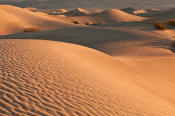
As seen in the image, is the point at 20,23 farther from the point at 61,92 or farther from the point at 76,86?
the point at 61,92

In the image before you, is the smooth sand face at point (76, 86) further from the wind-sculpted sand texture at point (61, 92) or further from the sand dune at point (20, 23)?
the sand dune at point (20, 23)

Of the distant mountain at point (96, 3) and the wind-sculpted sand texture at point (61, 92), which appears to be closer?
the wind-sculpted sand texture at point (61, 92)

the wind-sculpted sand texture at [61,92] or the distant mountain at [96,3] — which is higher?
the distant mountain at [96,3]

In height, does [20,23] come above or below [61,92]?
above

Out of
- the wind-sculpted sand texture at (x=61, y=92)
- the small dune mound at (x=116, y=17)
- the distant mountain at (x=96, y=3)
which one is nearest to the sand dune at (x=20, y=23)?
the small dune mound at (x=116, y=17)

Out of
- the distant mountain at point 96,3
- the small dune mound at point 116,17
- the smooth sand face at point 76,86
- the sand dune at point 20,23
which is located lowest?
the smooth sand face at point 76,86

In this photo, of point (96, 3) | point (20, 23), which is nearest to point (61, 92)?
point (20, 23)

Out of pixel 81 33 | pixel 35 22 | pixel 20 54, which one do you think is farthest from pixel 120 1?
pixel 20 54

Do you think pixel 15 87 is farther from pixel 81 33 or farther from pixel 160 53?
pixel 81 33

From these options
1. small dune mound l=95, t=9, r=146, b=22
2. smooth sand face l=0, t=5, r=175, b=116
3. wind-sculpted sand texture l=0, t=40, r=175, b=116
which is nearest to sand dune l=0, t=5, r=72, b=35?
small dune mound l=95, t=9, r=146, b=22

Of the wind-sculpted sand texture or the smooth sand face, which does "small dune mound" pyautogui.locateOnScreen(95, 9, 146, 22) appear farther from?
the wind-sculpted sand texture

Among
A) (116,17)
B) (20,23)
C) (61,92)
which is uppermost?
(116,17)

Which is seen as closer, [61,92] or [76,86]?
[61,92]

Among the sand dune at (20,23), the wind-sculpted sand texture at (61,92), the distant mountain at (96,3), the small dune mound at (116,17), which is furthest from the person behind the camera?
the distant mountain at (96,3)
